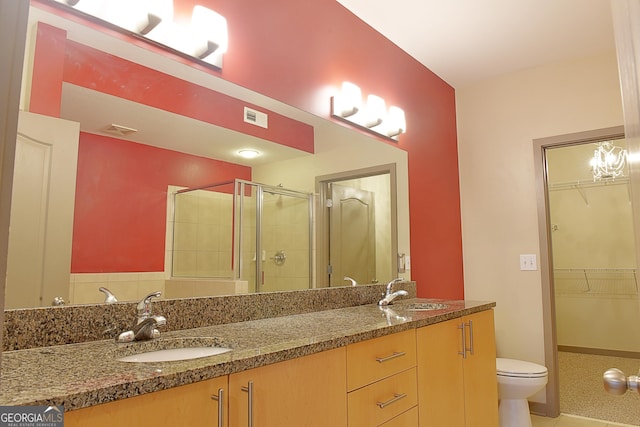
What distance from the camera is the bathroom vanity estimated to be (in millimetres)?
812

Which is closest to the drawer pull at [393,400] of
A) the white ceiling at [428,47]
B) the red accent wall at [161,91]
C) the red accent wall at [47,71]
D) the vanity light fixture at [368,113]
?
the white ceiling at [428,47]

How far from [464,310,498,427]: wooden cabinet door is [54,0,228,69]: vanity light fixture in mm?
1631

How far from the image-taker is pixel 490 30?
2.78 meters

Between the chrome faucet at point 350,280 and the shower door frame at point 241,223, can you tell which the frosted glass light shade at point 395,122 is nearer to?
the chrome faucet at point 350,280

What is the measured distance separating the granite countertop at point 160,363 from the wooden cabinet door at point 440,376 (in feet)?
0.35

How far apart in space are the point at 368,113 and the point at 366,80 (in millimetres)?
212

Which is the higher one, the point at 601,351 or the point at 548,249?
the point at 548,249

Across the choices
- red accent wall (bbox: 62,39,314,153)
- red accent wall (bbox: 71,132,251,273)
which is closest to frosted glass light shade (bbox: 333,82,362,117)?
red accent wall (bbox: 62,39,314,153)

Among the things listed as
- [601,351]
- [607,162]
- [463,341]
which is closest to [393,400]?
[463,341]

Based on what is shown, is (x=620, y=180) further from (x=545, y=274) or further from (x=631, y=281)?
(x=545, y=274)

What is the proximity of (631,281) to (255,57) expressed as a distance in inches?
181

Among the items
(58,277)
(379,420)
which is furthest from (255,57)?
(379,420)

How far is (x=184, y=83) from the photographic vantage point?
1691 millimetres

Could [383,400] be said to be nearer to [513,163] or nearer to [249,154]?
[249,154]
